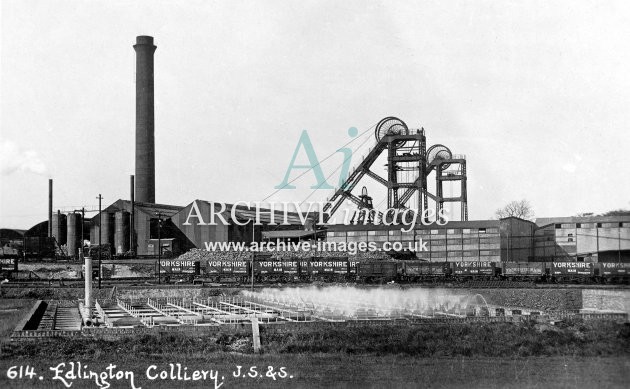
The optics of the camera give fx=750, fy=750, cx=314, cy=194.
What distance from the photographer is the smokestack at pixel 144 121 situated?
8594 centimetres

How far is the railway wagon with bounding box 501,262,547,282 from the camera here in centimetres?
5662

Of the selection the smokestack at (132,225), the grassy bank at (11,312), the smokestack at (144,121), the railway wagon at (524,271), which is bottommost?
the grassy bank at (11,312)

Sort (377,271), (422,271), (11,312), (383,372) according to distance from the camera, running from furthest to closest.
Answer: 1. (422,271)
2. (377,271)
3. (11,312)
4. (383,372)

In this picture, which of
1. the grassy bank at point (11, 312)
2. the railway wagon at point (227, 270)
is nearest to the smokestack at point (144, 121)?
the railway wagon at point (227, 270)

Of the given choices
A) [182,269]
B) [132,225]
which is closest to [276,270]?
[182,269]

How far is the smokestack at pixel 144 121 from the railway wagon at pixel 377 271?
120ft

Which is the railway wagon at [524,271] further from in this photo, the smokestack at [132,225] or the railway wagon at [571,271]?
the smokestack at [132,225]

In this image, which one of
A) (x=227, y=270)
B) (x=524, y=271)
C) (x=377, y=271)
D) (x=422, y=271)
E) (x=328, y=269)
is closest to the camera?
(x=524, y=271)

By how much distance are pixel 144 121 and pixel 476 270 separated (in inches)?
1742

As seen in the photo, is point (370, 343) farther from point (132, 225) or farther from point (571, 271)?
point (132, 225)

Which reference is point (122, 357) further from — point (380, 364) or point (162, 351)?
point (380, 364)

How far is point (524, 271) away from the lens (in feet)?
Answer: 189

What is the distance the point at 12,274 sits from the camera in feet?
206

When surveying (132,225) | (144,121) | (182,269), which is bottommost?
(182,269)
